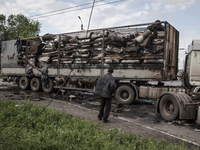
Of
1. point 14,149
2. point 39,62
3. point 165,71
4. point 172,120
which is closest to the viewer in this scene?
point 14,149

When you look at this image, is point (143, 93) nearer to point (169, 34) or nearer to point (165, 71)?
point (165, 71)

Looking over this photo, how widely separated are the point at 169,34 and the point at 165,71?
195 cm

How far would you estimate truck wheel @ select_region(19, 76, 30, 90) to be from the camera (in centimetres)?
1352

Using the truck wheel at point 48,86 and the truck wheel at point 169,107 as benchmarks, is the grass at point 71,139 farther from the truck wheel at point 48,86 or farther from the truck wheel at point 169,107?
the truck wheel at point 48,86

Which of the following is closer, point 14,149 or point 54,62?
point 14,149

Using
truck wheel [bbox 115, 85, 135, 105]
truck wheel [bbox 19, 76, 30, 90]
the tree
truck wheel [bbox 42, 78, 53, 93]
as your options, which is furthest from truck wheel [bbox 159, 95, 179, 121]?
the tree

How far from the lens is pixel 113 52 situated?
9.44m

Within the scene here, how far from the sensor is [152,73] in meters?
8.45

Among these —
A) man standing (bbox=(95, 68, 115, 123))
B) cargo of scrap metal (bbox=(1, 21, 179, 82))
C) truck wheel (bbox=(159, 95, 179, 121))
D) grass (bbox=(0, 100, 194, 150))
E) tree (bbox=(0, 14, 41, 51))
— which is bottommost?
grass (bbox=(0, 100, 194, 150))

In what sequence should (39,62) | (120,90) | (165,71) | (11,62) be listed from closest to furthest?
1. (165,71)
2. (120,90)
3. (39,62)
4. (11,62)

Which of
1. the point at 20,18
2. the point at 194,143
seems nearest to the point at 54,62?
the point at 194,143

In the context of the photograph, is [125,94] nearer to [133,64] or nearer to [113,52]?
[133,64]

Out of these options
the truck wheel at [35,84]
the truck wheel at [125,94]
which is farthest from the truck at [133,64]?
the truck wheel at [35,84]

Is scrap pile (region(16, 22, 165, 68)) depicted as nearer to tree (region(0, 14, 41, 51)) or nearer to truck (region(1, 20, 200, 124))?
truck (region(1, 20, 200, 124))
